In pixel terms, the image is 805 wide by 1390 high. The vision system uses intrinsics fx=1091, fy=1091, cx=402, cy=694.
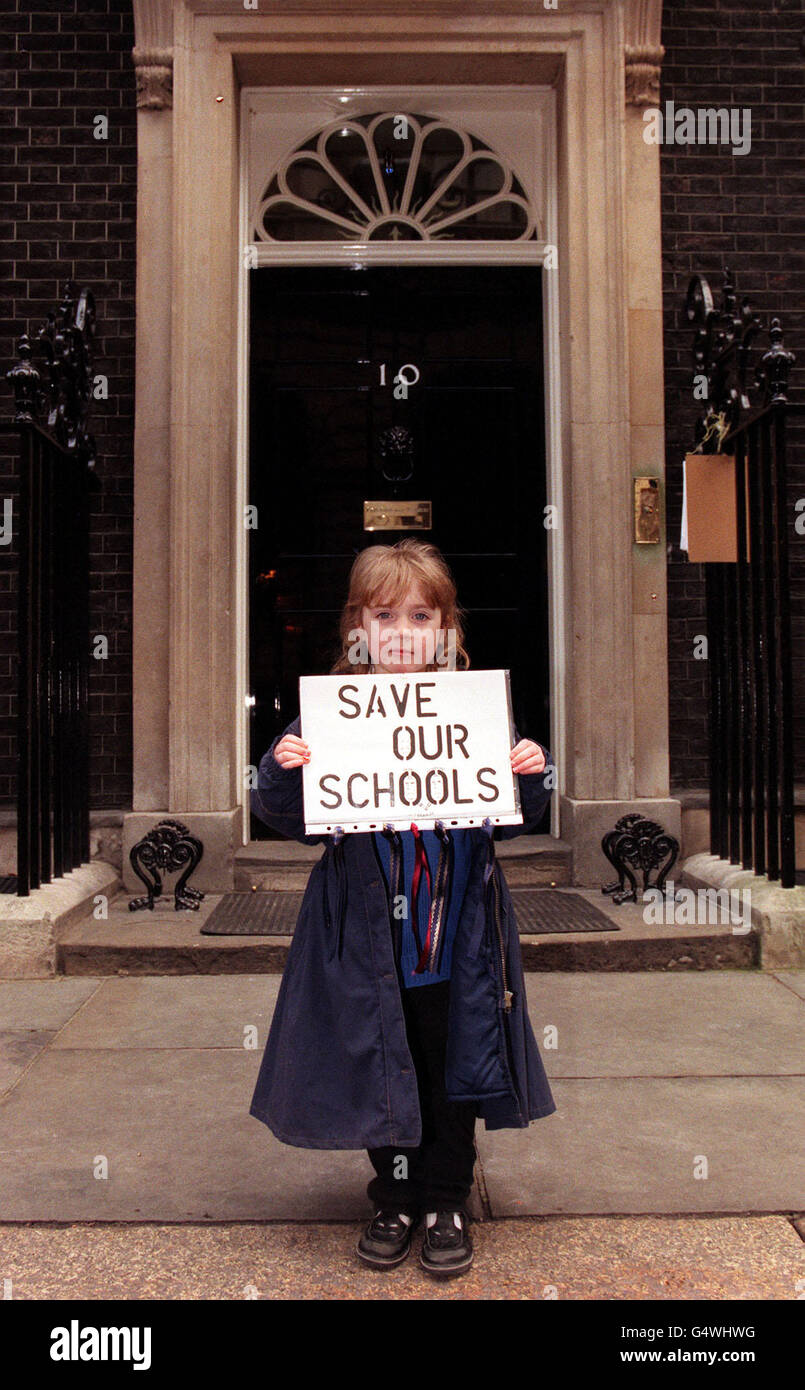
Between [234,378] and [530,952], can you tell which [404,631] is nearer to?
[530,952]

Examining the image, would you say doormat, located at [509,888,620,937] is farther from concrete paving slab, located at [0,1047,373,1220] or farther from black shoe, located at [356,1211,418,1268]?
black shoe, located at [356,1211,418,1268]

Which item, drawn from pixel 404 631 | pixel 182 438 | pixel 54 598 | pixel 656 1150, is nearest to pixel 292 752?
pixel 404 631

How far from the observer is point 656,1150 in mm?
2844

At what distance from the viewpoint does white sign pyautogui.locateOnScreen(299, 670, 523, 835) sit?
2332 mm

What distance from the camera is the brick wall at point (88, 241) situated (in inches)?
230

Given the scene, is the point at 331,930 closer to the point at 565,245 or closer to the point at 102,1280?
the point at 102,1280

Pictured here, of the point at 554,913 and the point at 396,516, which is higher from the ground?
the point at 396,516

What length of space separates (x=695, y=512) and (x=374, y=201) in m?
2.75

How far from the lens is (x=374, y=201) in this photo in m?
6.23

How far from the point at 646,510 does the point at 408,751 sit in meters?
3.73

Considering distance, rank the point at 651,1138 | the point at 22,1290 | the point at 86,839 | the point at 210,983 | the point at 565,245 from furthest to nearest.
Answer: the point at 565,245
the point at 86,839
the point at 210,983
the point at 651,1138
the point at 22,1290

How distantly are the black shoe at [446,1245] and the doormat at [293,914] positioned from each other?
222cm

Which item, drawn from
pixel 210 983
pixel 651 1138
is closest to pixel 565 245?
pixel 210 983

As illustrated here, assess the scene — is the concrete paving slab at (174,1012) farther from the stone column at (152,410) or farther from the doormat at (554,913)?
the stone column at (152,410)
